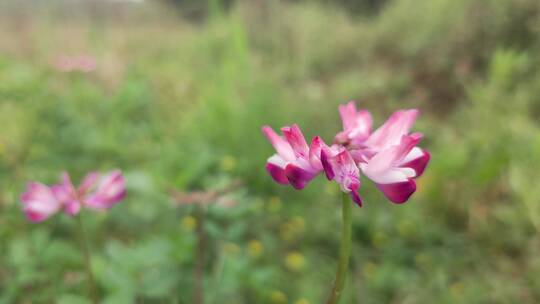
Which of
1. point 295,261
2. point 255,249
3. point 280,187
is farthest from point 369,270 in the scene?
point 280,187

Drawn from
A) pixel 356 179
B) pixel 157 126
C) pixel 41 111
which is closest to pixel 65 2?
pixel 157 126

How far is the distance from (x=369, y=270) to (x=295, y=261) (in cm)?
27

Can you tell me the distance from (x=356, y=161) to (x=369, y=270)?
1184mm

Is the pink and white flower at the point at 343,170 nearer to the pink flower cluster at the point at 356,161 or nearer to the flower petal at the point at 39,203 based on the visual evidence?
the pink flower cluster at the point at 356,161

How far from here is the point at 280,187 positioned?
2.10 metres

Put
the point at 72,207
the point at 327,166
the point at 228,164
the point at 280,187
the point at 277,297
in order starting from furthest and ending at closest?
the point at 280,187
the point at 228,164
the point at 277,297
the point at 72,207
the point at 327,166

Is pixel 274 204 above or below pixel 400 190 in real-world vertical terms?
below

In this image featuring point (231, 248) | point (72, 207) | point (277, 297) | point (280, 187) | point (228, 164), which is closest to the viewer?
point (72, 207)

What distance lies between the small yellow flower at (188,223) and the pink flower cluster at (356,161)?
0.86 metres

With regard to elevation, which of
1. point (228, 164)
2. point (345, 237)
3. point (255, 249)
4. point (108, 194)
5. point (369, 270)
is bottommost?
point (369, 270)

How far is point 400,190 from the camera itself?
1.87ft

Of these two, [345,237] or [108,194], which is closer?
[345,237]

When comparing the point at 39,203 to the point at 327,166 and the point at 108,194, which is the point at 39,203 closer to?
the point at 108,194

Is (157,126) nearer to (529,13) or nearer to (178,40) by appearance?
(529,13)
